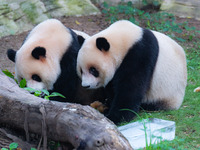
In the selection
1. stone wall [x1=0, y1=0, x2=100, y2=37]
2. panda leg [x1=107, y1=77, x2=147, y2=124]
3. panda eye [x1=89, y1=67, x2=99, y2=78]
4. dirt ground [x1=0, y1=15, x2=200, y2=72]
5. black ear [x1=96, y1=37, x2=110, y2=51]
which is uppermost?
black ear [x1=96, y1=37, x2=110, y2=51]

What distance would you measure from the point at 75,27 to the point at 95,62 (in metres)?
4.86

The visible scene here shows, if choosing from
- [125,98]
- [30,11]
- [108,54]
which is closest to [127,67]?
[108,54]

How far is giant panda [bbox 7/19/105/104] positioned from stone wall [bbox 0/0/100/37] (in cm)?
371

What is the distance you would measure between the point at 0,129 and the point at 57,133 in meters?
0.71

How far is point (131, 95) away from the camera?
4473mm

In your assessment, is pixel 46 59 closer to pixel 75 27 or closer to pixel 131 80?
pixel 131 80

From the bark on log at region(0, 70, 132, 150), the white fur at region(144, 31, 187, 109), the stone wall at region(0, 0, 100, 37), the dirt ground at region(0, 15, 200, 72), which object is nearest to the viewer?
the bark on log at region(0, 70, 132, 150)

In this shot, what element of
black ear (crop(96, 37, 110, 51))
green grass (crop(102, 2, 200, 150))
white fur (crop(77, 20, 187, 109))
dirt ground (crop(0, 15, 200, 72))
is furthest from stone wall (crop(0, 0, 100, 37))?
black ear (crop(96, 37, 110, 51))

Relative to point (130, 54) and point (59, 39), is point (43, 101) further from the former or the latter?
point (59, 39)

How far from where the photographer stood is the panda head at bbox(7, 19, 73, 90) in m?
4.72

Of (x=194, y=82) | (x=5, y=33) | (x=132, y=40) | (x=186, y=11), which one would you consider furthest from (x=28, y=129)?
(x=186, y=11)

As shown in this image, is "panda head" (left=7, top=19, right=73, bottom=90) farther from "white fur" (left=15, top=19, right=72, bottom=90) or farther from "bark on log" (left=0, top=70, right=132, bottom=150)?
"bark on log" (left=0, top=70, right=132, bottom=150)

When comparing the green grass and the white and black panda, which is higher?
the white and black panda

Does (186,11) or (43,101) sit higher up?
(43,101)
